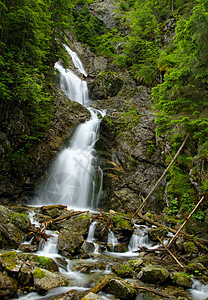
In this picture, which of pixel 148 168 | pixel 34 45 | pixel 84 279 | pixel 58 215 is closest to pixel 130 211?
pixel 148 168

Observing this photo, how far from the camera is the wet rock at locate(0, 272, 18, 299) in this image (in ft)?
11.4

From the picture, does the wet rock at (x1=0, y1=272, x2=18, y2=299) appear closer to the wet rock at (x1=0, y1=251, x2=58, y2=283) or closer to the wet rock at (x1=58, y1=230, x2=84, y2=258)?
the wet rock at (x1=0, y1=251, x2=58, y2=283)

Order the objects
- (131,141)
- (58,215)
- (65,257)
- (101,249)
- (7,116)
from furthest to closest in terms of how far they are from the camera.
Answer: (131,141) < (7,116) < (58,215) < (101,249) < (65,257)

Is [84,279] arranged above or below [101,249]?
above

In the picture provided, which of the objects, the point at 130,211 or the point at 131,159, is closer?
the point at 130,211

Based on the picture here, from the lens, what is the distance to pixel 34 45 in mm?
11055

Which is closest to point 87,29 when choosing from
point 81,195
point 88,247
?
point 81,195

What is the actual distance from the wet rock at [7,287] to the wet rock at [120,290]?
189 centimetres

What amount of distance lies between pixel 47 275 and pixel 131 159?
10.6 metres

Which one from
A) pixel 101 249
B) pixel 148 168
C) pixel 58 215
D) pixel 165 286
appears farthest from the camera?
pixel 148 168

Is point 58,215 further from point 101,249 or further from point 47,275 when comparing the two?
point 47,275

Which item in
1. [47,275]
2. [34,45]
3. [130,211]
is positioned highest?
[34,45]

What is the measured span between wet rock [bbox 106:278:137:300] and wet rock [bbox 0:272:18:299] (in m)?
1.89

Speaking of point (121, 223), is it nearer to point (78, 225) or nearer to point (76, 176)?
point (78, 225)
